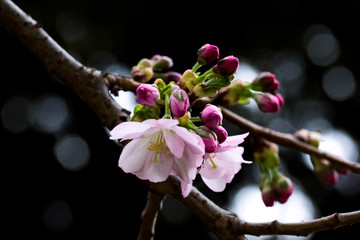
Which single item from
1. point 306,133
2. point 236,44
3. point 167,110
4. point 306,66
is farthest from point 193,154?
point 306,66

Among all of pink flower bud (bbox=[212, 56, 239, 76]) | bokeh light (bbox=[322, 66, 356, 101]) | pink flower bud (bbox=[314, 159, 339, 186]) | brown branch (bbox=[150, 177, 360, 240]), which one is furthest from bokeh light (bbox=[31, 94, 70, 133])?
pink flower bud (bbox=[212, 56, 239, 76])

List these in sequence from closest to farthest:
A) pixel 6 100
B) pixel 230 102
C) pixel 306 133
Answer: pixel 230 102, pixel 306 133, pixel 6 100

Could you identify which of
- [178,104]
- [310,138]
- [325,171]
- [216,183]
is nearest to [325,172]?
[325,171]

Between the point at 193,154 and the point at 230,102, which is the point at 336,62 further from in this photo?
the point at 193,154

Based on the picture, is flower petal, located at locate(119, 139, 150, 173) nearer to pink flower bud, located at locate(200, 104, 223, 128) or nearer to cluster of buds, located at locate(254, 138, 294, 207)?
pink flower bud, located at locate(200, 104, 223, 128)

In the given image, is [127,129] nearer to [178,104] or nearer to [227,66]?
[178,104]
